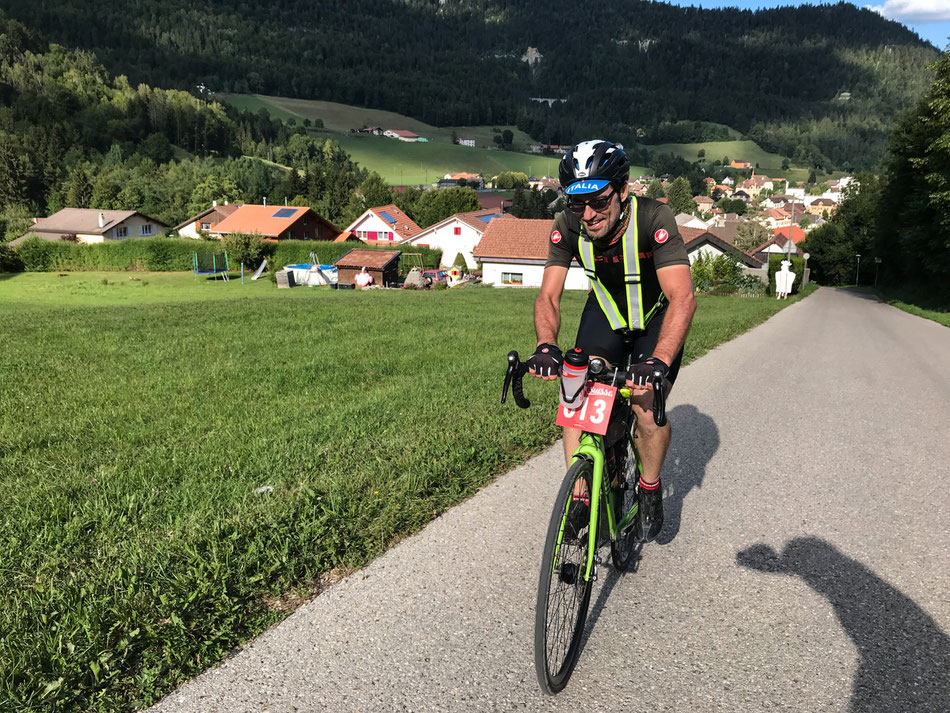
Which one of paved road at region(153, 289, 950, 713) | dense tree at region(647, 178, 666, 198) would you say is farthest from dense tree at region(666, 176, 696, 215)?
paved road at region(153, 289, 950, 713)

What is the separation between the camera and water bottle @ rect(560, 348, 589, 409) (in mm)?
2623

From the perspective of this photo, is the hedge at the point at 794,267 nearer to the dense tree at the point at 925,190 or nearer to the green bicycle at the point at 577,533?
the dense tree at the point at 925,190

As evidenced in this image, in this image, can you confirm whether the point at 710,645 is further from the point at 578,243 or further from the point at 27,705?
the point at 27,705

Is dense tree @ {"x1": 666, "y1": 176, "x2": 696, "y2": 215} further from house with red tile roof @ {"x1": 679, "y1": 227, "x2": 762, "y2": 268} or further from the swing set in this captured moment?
the swing set

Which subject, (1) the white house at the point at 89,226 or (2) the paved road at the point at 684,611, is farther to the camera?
(1) the white house at the point at 89,226

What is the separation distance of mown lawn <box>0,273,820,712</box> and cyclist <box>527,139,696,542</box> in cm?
156

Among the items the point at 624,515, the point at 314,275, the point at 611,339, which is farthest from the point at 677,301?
the point at 314,275

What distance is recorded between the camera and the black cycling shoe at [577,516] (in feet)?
8.27

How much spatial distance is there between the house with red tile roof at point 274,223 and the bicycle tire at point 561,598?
67692 millimetres

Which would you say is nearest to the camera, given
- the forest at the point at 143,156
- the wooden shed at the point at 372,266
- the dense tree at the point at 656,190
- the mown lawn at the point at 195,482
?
the mown lawn at the point at 195,482

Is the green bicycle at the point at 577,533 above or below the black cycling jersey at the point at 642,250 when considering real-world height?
below

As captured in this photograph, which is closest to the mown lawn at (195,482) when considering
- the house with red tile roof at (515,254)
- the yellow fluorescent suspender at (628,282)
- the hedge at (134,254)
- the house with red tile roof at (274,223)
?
the yellow fluorescent suspender at (628,282)

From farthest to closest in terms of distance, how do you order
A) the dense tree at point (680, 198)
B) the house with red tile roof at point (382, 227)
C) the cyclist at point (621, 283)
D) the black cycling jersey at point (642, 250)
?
the dense tree at point (680, 198)
the house with red tile roof at point (382, 227)
the black cycling jersey at point (642, 250)
the cyclist at point (621, 283)

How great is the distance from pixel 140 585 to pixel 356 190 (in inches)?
4314
